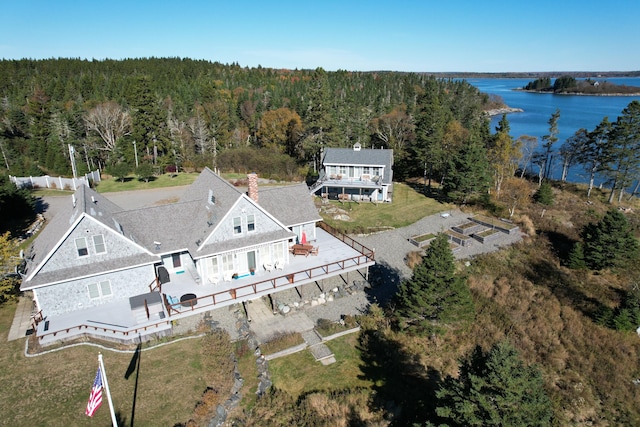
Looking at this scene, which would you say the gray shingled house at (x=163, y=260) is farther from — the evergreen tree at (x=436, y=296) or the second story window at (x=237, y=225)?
the evergreen tree at (x=436, y=296)

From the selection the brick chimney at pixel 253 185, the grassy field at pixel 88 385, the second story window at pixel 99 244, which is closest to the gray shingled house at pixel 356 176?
the brick chimney at pixel 253 185

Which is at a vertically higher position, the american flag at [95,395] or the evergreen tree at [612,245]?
the american flag at [95,395]

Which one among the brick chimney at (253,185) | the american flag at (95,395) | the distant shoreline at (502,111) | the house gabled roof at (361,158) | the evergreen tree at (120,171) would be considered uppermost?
the brick chimney at (253,185)

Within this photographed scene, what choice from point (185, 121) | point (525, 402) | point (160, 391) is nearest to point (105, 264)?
point (160, 391)

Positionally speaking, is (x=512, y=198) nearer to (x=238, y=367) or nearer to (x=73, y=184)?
(x=238, y=367)

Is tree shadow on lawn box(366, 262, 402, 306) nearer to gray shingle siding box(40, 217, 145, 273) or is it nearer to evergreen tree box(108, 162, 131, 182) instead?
gray shingle siding box(40, 217, 145, 273)

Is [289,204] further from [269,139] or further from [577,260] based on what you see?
[269,139]

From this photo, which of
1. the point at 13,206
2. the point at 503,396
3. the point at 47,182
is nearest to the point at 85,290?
the point at 503,396
